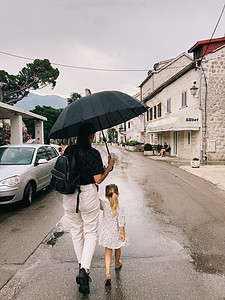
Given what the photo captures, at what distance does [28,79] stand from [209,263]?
3316cm

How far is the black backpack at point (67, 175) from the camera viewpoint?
7.79 feet

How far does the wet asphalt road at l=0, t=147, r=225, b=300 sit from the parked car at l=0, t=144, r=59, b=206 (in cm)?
44

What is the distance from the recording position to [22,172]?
18.1 ft

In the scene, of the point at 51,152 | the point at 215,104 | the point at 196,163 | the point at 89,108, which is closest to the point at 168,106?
the point at 215,104

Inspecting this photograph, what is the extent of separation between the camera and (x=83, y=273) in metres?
2.38

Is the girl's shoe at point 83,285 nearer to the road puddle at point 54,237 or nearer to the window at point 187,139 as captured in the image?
the road puddle at point 54,237

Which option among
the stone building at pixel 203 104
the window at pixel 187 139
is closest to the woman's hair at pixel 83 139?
the stone building at pixel 203 104

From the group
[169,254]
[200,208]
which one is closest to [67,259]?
[169,254]

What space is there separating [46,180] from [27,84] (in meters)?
28.0

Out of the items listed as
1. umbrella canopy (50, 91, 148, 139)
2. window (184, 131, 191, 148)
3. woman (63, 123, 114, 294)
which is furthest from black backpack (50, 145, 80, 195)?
window (184, 131, 191, 148)

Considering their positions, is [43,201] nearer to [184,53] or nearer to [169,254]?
[169,254]

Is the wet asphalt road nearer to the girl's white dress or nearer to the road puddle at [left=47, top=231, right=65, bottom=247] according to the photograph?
the road puddle at [left=47, top=231, right=65, bottom=247]

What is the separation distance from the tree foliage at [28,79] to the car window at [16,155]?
1017 inches

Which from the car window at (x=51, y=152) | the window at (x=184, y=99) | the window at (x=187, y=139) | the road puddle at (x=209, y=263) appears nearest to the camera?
the road puddle at (x=209, y=263)
